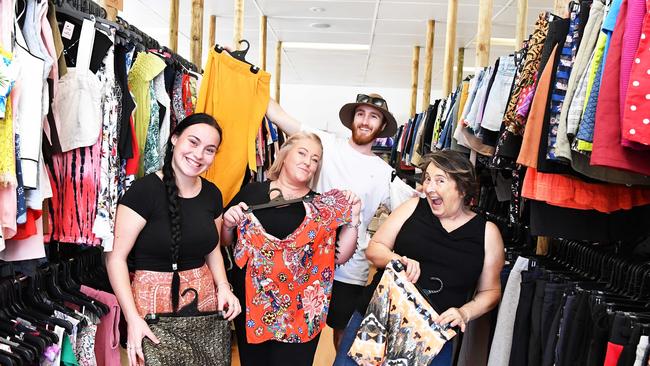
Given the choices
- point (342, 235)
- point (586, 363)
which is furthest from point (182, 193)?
point (586, 363)

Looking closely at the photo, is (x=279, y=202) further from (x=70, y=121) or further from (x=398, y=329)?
(x=70, y=121)

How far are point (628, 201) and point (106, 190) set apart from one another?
206cm

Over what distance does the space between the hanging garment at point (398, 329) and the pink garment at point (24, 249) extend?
118 cm

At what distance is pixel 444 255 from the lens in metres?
2.70

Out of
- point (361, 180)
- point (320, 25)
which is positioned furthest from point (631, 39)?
point (320, 25)

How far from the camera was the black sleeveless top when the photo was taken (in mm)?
2691

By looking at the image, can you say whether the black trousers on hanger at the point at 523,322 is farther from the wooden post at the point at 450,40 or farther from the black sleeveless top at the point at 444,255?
the wooden post at the point at 450,40

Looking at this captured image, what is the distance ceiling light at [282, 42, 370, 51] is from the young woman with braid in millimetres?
9603

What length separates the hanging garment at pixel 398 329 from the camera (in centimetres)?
252

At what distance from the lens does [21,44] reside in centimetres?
209

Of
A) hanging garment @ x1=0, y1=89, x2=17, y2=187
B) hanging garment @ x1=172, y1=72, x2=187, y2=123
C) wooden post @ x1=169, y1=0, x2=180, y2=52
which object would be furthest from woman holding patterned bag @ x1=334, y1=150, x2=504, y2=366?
wooden post @ x1=169, y1=0, x2=180, y2=52

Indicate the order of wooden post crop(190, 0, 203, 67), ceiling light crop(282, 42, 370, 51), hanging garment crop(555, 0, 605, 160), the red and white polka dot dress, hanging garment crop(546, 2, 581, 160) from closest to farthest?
the red and white polka dot dress < hanging garment crop(555, 0, 605, 160) < hanging garment crop(546, 2, 581, 160) < wooden post crop(190, 0, 203, 67) < ceiling light crop(282, 42, 370, 51)

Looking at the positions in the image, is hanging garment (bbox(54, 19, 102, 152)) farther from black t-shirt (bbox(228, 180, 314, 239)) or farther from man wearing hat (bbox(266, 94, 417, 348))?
man wearing hat (bbox(266, 94, 417, 348))

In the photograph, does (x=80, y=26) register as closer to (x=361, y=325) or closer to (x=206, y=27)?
(x=361, y=325)
